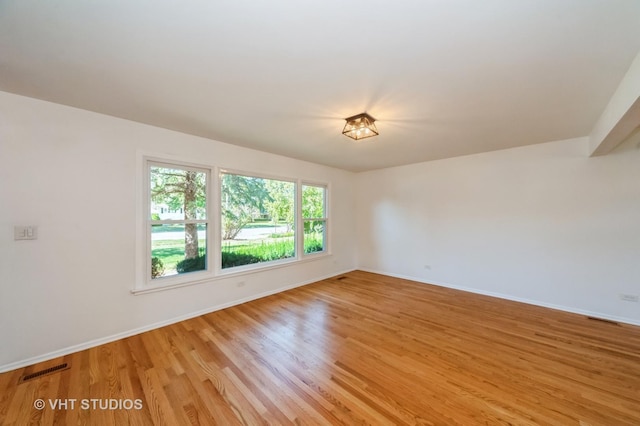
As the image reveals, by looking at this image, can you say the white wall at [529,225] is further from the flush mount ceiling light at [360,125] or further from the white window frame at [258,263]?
the flush mount ceiling light at [360,125]

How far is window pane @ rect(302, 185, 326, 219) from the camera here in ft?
15.8

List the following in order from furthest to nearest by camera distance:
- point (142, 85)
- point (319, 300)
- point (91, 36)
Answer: point (319, 300) → point (142, 85) → point (91, 36)

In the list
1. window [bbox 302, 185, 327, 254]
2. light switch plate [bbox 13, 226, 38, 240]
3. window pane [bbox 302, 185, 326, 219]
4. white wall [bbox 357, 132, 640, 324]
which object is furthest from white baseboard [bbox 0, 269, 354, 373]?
white wall [bbox 357, 132, 640, 324]

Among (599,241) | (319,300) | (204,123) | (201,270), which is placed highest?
(204,123)

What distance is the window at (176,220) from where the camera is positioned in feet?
9.64

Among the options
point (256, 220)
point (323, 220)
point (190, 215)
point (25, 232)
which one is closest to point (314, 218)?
point (323, 220)

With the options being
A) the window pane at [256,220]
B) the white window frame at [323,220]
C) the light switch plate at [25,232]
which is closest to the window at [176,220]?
the window pane at [256,220]

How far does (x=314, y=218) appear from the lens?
501 centimetres

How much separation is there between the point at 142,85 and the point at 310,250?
12.4 feet

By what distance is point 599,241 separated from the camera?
3.18 m

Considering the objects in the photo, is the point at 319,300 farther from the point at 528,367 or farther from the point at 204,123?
the point at 204,123

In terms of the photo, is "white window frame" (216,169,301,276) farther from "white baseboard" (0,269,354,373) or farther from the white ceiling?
the white ceiling

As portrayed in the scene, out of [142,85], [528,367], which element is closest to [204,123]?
[142,85]

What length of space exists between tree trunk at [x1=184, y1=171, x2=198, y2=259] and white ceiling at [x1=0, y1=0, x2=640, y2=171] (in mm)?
784
